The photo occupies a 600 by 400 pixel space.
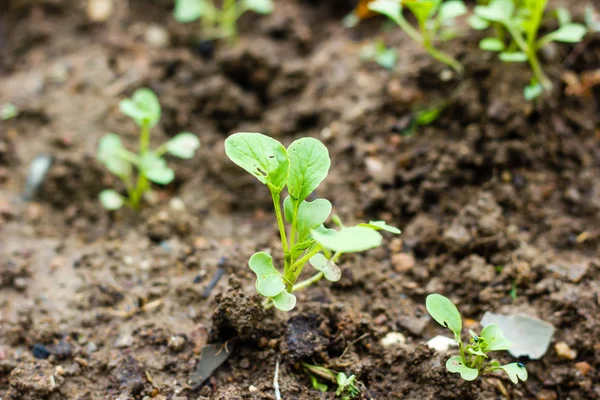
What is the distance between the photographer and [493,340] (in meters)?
1.36

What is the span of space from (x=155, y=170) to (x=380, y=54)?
3.38 ft

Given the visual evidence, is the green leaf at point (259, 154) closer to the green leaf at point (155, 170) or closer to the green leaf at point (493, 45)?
the green leaf at point (155, 170)

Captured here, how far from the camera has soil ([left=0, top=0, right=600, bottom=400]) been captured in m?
1.48

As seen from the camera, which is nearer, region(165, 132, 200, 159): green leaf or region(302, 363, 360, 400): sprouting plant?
region(302, 363, 360, 400): sprouting plant

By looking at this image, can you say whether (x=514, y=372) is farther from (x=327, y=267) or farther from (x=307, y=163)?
(x=307, y=163)

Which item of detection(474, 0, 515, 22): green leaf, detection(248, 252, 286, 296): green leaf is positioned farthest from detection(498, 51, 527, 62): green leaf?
detection(248, 252, 286, 296): green leaf

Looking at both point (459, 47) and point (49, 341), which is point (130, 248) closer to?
point (49, 341)

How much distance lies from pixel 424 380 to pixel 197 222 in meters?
0.93

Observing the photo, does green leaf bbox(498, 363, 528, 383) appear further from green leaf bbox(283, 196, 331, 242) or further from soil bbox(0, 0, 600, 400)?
green leaf bbox(283, 196, 331, 242)

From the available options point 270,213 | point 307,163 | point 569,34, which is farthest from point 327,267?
point 569,34

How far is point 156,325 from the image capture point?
5.20 feet

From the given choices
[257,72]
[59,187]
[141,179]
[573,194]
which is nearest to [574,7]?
[573,194]

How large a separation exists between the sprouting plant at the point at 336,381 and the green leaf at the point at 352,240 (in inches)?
17.5

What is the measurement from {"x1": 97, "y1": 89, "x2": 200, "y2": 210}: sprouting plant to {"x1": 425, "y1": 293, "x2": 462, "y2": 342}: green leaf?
91 cm
